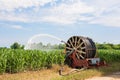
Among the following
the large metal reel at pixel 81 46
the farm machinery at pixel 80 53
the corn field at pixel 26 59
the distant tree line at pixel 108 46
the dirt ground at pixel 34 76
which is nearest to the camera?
the dirt ground at pixel 34 76

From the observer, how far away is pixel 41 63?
2166cm

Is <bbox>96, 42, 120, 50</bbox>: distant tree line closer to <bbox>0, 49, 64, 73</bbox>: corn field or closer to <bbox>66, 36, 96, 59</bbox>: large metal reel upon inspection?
<bbox>66, 36, 96, 59</bbox>: large metal reel

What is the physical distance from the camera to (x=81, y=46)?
86.7 ft

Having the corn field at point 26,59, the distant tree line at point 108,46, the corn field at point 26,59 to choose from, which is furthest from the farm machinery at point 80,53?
the distant tree line at point 108,46

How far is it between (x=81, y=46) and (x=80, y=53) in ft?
2.39

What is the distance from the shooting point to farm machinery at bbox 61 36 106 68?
25.3 metres

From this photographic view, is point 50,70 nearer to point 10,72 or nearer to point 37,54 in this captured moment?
point 37,54

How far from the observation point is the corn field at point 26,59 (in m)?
18.8

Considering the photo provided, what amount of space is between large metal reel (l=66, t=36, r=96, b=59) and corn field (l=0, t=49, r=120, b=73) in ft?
7.40

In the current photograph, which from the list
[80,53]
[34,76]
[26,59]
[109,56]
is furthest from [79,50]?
[34,76]

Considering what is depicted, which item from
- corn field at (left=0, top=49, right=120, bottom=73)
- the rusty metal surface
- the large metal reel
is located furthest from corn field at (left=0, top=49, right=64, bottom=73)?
the large metal reel

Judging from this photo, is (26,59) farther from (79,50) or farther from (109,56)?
(109,56)

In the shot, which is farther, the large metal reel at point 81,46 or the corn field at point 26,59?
the large metal reel at point 81,46

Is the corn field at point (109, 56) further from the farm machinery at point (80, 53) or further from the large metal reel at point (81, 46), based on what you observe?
the large metal reel at point (81, 46)
